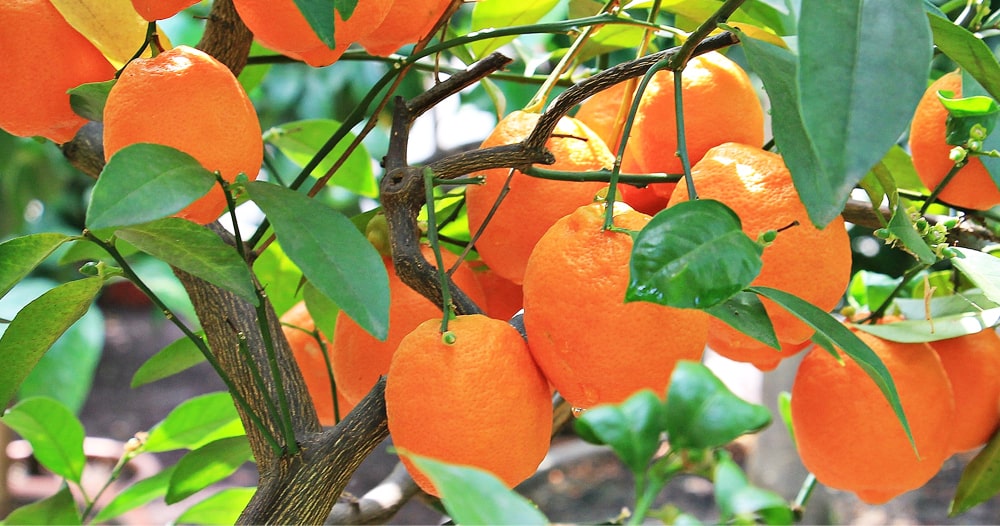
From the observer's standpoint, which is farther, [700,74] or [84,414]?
[84,414]

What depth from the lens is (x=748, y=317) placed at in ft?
1.02

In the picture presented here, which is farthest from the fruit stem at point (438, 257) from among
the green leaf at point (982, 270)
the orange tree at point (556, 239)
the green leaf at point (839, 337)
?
the green leaf at point (982, 270)

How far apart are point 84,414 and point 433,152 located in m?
1.56

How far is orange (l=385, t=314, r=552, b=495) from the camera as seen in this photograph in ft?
1.10

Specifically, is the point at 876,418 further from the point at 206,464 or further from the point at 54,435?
the point at 54,435

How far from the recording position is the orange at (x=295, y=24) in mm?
325

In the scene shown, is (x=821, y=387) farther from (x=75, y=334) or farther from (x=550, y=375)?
(x=75, y=334)

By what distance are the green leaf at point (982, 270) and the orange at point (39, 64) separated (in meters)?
0.39

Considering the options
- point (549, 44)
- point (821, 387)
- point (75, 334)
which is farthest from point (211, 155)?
point (75, 334)

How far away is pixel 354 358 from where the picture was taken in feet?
1.47

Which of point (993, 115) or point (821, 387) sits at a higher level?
point (993, 115)

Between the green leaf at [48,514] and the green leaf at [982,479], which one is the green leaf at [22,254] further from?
the green leaf at [982,479]

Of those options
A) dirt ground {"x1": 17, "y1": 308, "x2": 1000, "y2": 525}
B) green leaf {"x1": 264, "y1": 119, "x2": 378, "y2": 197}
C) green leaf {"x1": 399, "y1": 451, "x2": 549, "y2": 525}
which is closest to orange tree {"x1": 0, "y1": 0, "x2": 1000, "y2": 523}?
green leaf {"x1": 399, "y1": 451, "x2": 549, "y2": 525}

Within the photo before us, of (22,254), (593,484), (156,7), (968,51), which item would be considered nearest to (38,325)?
(22,254)
